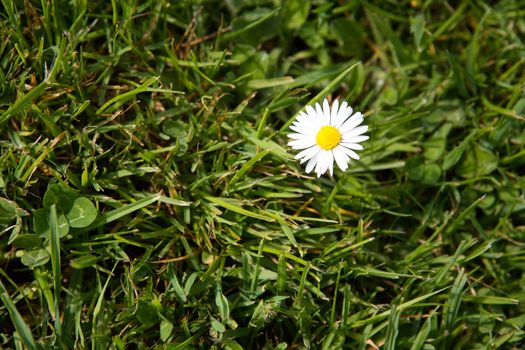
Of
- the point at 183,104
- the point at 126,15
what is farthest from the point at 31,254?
the point at 126,15

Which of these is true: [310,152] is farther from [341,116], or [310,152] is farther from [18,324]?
[18,324]

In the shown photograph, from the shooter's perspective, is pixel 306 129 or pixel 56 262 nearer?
pixel 56 262

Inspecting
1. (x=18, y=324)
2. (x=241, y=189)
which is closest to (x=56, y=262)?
(x=18, y=324)

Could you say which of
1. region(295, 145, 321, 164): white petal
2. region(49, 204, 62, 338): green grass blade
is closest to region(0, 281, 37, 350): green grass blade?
region(49, 204, 62, 338): green grass blade

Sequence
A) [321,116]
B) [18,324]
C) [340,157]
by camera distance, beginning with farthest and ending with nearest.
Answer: [321,116]
[340,157]
[18,324]

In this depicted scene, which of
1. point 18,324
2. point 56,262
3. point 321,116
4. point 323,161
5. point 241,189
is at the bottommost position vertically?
point 18,324

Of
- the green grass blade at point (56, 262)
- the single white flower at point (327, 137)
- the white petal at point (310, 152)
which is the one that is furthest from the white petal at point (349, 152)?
the green grass blade at point (56, 262)

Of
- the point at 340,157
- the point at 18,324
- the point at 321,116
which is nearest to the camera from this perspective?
the point at 18,324

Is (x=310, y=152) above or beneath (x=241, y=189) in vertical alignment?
above
